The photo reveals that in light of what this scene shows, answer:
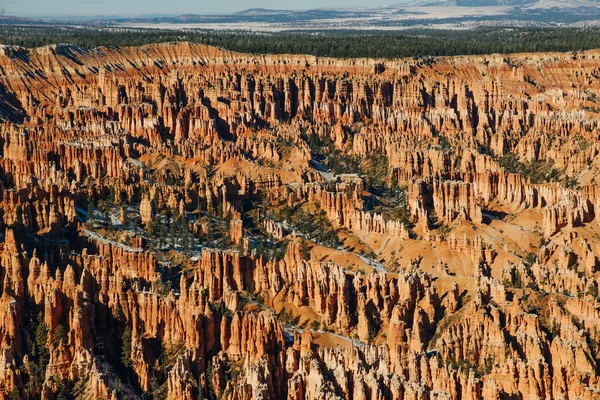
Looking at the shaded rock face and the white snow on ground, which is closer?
the shaded rock face

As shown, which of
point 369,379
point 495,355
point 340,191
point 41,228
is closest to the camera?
point 369,379

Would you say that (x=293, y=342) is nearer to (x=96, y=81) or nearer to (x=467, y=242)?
(x=467, y=242)

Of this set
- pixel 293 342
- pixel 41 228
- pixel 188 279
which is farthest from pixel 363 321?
pixel 41 228

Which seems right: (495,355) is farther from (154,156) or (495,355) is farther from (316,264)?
(154,156)

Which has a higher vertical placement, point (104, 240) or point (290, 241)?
point (104, 240)

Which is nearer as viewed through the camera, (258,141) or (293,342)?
(293,342)

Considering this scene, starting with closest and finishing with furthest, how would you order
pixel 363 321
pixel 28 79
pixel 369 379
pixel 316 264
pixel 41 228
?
pixel 369 379
pixel 363 321
pixel 316 264
pixel 41 228
pixel 28 79

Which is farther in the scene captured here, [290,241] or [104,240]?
[290,241]

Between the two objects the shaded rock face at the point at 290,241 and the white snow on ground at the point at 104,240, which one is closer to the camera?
the shaded rock face at the point at 290,241
